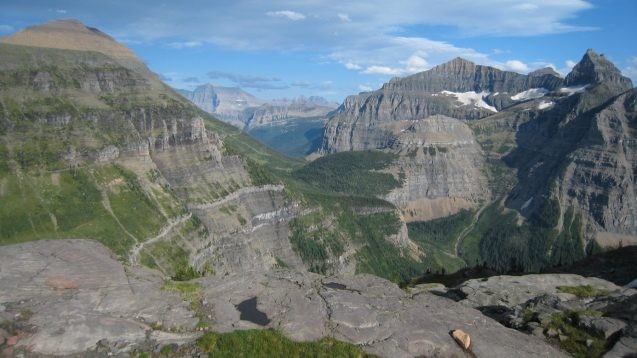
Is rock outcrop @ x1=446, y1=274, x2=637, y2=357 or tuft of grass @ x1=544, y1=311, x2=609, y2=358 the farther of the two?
rock outcrop @ x1=446, y1=274, x2=637, y2=357

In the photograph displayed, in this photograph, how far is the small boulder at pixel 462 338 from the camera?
88.5 feet

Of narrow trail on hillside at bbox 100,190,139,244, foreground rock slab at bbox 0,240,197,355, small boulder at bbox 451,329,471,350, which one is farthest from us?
narrow trail on hillside at bbox 100,190,139,244

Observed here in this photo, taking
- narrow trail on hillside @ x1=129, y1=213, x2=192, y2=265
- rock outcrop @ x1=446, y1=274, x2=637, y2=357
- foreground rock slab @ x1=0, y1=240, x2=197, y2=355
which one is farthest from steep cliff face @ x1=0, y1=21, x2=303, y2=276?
rock outcrop @ x1=446, y1=274, x2=637, y2=357

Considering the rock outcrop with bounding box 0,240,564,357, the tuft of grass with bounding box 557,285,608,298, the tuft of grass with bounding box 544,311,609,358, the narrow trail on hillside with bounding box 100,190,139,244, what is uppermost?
the rock outcrop with bounding box 0,240,564,357

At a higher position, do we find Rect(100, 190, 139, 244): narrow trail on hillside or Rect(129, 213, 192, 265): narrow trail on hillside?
Rect(100, 190, 139, 244): narrow trail on hillside

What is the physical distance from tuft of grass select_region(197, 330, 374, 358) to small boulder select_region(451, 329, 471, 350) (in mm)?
5686

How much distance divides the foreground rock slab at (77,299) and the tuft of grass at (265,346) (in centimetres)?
262

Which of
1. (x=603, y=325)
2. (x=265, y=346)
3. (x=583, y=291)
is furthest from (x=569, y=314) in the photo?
(x=265, y=346)

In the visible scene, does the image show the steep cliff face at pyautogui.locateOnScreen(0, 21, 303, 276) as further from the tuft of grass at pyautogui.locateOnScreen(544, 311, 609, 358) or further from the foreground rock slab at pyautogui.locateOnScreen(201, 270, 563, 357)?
the tuft of grass at pyautogui.locateOnScreen(544, 311, 609, 358)

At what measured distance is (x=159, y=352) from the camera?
24.7 m

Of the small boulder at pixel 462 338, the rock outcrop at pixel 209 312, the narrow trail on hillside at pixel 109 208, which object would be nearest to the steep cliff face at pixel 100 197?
the narrow trail on hillside at pixel 109 208

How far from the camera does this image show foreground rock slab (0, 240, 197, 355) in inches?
986

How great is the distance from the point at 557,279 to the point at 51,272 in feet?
165

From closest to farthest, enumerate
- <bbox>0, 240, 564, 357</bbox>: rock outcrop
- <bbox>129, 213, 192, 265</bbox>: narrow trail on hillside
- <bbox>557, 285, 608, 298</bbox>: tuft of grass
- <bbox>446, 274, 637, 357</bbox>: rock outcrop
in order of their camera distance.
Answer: <bbox>0, 240, 564, 357</bbox>: rock outcrop → <bbox>446, 274, 637, 357</bbox>: rock outcrop → <bbox>557, 285, 608, 298</bbox>: tuft of grass → <bbox>129, 213, 192, 265</bbox>: narrow trail on hillside
